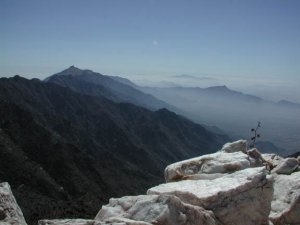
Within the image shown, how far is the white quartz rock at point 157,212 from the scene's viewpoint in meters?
14.8

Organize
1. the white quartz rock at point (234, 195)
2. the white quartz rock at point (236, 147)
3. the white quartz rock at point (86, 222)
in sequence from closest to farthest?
1. the white quartz rock at point (86, 222)
2. the white quartz rock at point (234, 195)
3. the white quartz rock at point (236, 147)

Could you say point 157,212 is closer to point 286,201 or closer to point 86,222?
point 86,222

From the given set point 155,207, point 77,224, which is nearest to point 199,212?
point 155,207

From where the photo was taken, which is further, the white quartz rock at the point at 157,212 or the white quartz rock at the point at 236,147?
the white quartz rock at the point at 236,147

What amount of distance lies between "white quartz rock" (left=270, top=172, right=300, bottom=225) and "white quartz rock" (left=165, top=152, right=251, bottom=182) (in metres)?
2.35

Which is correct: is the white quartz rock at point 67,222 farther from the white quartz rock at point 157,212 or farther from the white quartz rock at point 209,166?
the white quartz rock at point 209,166

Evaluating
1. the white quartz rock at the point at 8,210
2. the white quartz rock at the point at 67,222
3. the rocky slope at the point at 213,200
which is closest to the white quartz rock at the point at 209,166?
the rocky slope at the point at 213,200

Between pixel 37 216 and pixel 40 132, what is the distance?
83.5m

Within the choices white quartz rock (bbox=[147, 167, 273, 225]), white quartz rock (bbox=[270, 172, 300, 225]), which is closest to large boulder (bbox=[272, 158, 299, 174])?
white quartz rock (bbox=[270, 172, 300, 225])

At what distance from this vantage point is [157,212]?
49.1 ft

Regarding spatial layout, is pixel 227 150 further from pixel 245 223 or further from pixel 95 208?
pixel 95 208

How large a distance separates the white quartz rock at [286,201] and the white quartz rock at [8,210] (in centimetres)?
1273

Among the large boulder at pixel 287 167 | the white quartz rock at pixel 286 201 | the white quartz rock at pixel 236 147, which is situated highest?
the white quartz rock at pixel 236 147

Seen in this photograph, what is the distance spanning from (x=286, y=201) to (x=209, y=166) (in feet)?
15.2
